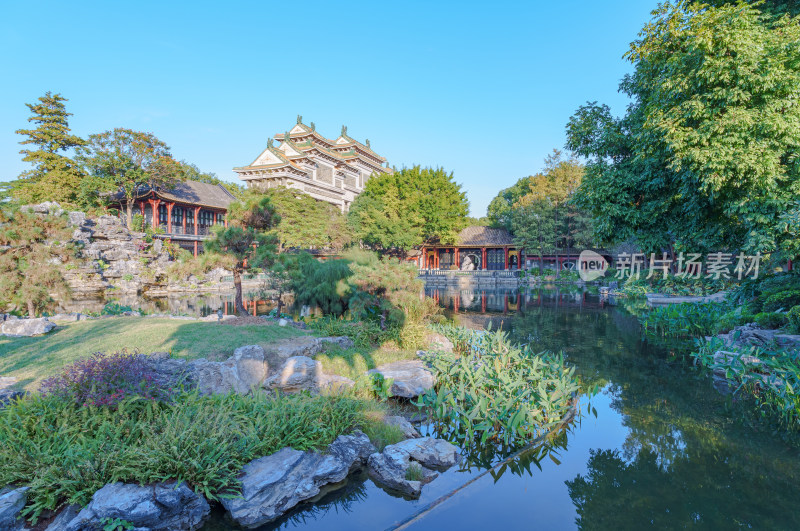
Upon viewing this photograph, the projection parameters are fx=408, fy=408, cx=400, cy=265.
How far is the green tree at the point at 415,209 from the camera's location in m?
26.4

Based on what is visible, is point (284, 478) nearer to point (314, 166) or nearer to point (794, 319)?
point (794, 319)

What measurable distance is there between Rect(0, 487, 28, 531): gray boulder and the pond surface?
1.16 metres

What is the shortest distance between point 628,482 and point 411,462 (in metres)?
1.93

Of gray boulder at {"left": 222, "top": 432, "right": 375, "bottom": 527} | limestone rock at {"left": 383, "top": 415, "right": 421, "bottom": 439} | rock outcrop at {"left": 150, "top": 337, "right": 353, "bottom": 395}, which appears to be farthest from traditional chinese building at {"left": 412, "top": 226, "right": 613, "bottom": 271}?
gray boulder at {"left": 222, "top": 432, "right": 375, "bottom": 527}

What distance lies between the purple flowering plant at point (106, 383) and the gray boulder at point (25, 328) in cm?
357

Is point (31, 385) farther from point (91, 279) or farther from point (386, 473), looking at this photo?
point (91, 279)

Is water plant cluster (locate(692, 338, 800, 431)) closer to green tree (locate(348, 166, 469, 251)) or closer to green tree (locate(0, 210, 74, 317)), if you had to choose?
green tree (locate(0, 210, 74, 317))

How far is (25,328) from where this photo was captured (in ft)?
20.9

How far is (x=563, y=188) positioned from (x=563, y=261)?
18.3 ft

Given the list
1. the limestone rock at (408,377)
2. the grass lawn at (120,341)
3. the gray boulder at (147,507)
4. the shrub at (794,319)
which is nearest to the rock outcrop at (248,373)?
the grass lawn at (120,341)

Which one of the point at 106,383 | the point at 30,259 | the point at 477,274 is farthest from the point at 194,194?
the point at 106,383

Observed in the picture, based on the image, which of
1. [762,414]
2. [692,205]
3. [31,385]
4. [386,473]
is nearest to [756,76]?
[692,205]

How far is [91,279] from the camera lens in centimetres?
1756

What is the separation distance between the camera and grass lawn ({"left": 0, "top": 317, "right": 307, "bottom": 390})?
4704 millimetres
